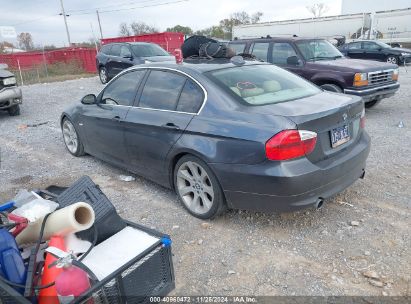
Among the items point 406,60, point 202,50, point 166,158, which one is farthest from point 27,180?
point 406,60

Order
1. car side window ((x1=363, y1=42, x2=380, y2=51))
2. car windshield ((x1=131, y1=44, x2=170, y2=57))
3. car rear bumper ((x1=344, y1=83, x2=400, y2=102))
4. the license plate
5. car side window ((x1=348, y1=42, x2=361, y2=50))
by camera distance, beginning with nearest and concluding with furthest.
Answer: the license plate, car rear bumper ((x1=344, y1=83, x2=400, y2=102)), car windshield ((x1=131, y1=44, x2=170, y2=57)), car side window ((x1=363, y1=42, x2=380, y2=51)), car side window ((x1=348, y1=42, x2=361, y2=50))

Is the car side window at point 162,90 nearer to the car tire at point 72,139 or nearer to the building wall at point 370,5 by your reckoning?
the car tire at point 72,139

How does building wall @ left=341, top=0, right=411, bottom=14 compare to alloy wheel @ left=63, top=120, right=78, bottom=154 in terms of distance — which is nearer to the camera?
alloy wheel @ left=63, top=120, right=78, bottom=154

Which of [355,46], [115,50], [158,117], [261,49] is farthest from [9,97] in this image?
[355,46]

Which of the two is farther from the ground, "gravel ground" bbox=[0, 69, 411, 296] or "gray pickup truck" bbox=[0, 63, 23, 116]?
"gray pickup truck" bbox=[0, 63, 23, 116]

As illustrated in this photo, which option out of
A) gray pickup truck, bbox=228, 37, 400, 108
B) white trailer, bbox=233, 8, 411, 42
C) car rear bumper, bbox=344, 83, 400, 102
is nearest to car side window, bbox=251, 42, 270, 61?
gray pickup truck, bbox=228, 37, 400, 108

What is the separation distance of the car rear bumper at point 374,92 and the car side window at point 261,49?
2.06 meters

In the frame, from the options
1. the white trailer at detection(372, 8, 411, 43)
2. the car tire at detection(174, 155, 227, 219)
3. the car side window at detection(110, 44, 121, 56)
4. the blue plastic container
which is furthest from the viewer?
the white trailer at detection(372, 8, 411, 43)

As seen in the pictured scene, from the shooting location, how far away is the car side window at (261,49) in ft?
27.2

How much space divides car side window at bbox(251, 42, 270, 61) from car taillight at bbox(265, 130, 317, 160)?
18.8ft

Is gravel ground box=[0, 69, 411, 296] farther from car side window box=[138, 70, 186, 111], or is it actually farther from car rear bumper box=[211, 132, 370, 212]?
car side window box=[138, 70, 186, 111]

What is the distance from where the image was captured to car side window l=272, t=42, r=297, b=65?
26.2ft

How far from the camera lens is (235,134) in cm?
312

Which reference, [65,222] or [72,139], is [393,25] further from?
[65,222]
